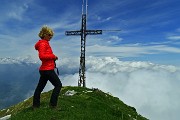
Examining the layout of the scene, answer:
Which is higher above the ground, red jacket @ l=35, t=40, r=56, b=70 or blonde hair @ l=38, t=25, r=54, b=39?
blonde hair @ l=38, t=25, r=54, b=39

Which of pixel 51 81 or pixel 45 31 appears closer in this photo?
pixel 45 31

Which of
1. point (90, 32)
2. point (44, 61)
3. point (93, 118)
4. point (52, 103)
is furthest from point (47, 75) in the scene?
point (90, 32)

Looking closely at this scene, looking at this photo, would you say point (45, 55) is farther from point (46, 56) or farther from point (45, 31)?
point (45, 31)

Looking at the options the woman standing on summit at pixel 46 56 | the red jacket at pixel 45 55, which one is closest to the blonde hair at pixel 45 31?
Answer: the woman standing on summit at pixel 46 56

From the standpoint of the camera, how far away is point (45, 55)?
18.2m

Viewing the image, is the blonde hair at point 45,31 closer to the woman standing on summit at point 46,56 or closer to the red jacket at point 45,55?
the woman standing on summit at point 46,56

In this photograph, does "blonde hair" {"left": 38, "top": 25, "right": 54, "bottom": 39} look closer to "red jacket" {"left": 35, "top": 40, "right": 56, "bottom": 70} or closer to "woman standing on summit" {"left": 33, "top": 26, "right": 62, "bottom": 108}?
Answer: "woman standing on summit" {"left": 33, "top": 26, "right": 62, "bottom": 108}

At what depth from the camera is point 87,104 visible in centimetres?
2648

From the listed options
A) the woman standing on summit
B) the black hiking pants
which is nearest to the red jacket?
the woman standing on summit

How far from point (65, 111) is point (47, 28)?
5.63 meters

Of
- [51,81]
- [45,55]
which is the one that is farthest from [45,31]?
[51,81]

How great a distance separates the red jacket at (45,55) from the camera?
18172 mm

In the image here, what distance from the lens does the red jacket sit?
1817 centimetres

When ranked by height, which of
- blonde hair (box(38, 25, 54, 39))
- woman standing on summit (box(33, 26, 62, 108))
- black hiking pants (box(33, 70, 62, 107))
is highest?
blonde hair (box(38, 25, 54, 39))
